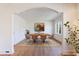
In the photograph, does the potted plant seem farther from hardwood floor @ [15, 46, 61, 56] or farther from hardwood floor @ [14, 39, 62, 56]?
hardwood floor @ [15, 46, 61, 56]

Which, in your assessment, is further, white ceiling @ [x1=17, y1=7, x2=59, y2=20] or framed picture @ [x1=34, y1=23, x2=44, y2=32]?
framed picture @ [x1=34, y1=23, x2=44, y2=32]

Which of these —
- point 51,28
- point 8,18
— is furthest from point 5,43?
point 51,28

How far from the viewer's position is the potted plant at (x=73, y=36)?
4363 millimetres

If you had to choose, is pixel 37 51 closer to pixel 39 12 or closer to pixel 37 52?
pixel 37 52

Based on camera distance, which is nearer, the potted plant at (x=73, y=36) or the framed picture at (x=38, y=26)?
the potted plant at (x=73, y=36)

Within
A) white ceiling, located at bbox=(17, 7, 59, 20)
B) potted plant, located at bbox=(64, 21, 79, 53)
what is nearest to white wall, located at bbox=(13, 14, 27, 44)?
white ceiling, located at bbox=(17, 7, 59, 20)

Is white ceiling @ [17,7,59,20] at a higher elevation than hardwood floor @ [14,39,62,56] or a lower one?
higher

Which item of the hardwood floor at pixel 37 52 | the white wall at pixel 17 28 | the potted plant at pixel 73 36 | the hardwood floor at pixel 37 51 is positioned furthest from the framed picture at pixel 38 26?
the potted plant at pixel 73 36

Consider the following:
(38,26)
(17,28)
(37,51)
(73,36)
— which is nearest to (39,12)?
(17,28)

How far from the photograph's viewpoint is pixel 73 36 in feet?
14.8

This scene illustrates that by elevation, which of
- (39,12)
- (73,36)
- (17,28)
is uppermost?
(39,12)

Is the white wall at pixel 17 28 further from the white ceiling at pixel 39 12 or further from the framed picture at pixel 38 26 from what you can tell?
the framed picture at pixel 38 26

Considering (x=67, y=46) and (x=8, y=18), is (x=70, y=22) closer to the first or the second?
(x=67, y=46)

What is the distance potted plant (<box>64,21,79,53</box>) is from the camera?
4.36 m
